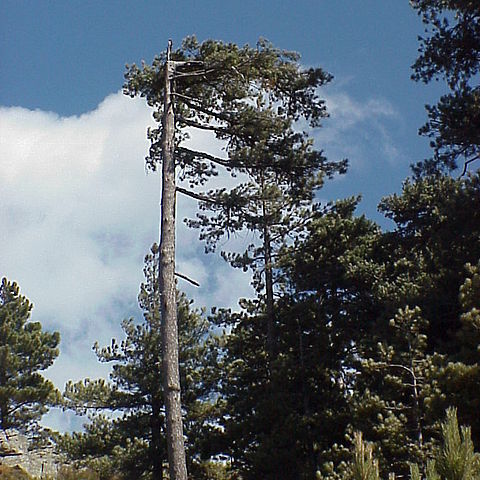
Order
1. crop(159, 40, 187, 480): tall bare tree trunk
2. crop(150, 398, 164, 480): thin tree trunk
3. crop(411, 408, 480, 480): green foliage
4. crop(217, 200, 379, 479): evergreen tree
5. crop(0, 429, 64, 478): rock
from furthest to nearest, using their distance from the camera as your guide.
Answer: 1. crop(0, 429, 64, 478): rock
2. crop(150, 398, 164, 480): thin tree trunk
3. crop(217, 200, 379, 479): evergreen tree
4. crop(159, 40, 187, 480): tall bare tree trunk
5. crop(411, 408, 480, 480): green foliage

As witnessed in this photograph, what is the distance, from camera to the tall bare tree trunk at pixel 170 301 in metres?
9.98

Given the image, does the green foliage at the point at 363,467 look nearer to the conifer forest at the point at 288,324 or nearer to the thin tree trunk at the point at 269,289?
the conifer forest at the point at 288,324

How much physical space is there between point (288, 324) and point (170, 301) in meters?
8.08

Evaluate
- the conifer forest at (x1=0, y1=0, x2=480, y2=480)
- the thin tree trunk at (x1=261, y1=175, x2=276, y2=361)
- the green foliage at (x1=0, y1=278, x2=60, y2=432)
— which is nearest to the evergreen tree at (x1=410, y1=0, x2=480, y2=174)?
A: the conifer forest at (x1=0, y1=0, x2=480, y2=480)

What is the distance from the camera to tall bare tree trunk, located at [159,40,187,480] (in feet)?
32.7

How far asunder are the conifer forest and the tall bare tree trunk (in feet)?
0.11

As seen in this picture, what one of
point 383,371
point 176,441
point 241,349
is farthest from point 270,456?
point 176,441

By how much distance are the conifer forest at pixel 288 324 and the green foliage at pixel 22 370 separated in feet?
0.15

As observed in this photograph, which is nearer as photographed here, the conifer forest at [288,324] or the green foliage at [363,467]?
the green foliage at [363,467]

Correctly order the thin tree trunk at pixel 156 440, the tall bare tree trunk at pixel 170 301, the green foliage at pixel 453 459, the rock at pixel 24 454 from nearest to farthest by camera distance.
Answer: the green foliage at pixel 453 459, the tall bare tree trunk at pixel 170 301, the thin tree trunk at pixel 156 440, the rock at pixel 24 454

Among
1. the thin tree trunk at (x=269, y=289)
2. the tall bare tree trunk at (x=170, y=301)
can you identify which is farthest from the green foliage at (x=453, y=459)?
the thin tree trunk at (x=269, y=289)

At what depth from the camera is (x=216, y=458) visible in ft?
59.2

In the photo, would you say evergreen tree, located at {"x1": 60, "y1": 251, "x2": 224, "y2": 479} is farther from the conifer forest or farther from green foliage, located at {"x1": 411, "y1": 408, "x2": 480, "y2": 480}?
Result: green foliage, located at {"x1": 411, "y1": 408, "x2": 480, "y2": 480}

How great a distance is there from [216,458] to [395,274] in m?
6.85
